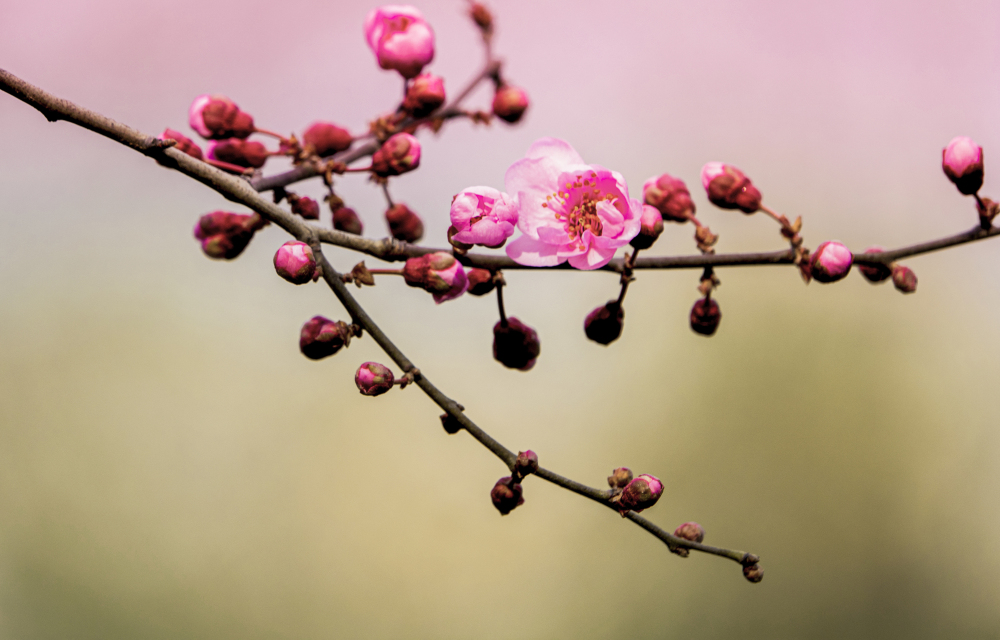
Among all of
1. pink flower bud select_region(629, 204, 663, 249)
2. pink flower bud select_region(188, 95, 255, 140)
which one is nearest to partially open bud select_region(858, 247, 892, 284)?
pink flower bud select_region(629, 204, 663, 249)

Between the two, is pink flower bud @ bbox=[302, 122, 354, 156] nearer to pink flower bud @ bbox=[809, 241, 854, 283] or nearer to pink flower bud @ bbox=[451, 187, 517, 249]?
pink flower bud @ bbox=[451, 187, 517, 249]

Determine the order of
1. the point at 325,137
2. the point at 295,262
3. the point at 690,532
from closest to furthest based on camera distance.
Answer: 1. the point at 295,262
2. the point at 690,532
3. the point at 325,137

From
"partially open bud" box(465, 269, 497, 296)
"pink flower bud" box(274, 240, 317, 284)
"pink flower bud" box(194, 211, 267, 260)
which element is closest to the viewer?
"pink flower bud" box(274, 240, 317, 284)

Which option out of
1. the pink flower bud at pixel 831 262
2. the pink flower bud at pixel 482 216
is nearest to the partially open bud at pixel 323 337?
the pink flower bud at pixel 482 216

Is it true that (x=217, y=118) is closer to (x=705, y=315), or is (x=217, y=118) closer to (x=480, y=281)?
(x=480, y=281)

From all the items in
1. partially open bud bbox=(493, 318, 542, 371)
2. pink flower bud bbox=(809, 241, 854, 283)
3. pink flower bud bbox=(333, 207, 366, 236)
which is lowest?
partially open bud bbox=(493, 318, 542, 371)

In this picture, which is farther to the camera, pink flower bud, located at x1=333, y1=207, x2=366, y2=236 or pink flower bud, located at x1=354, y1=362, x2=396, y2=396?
pink flower bud, located at x1=333, y1=207, x2=366, y2=236

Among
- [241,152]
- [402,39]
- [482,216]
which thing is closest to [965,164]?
[482,216]
